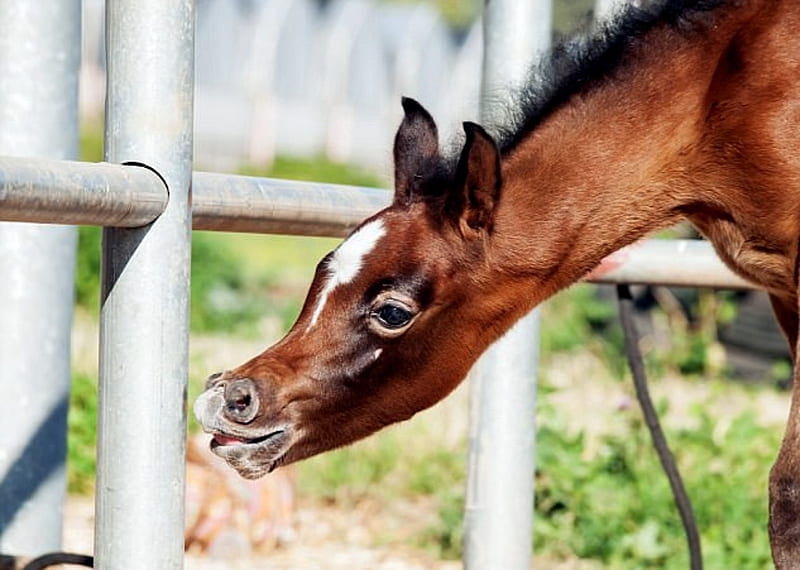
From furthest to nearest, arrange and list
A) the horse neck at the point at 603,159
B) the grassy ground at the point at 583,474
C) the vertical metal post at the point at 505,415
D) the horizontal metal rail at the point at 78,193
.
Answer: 1. the grassy ground at the point at 583,474
2. the vertical metal post at the point at 505,415
3. the horse neck at the point at 603,159
4. the horizontal metal rail at the point at 78,193

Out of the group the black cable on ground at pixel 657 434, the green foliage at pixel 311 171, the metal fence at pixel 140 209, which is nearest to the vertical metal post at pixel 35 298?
the metal fence at pixel 140 209

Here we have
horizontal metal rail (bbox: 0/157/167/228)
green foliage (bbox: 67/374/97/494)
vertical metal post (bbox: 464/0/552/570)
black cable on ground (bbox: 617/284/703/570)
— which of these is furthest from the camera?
green foliage (bbox: 67/374/97/494)

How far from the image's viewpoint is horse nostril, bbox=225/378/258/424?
8.85 ft

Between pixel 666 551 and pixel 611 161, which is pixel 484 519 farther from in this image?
pixel 666 551

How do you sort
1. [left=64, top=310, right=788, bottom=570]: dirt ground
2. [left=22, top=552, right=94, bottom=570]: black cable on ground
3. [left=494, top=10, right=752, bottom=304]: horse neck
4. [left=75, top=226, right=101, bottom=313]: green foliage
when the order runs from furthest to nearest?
1. [left=75, top=226, right=101, bottom=313]: green foliage
2. [left=64, top=310, right=788, bottom=570]: dirt ground
3. [left=494, top=10, right=752, bottom=304]: horse neck
4. [left=22, top=552, right=94, bottom=570]: black cable on ground

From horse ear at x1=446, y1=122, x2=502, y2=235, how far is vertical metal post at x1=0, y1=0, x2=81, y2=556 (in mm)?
852

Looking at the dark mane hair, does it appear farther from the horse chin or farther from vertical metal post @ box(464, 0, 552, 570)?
the horse chin

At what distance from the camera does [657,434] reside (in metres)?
3.58

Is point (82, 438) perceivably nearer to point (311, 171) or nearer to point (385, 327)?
point (385, 327)

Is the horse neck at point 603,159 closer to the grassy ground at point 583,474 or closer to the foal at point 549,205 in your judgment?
the foal at point 549,205

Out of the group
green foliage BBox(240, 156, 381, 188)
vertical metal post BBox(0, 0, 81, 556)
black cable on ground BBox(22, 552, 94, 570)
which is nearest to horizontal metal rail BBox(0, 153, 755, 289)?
vertical metal post BBox(0, 0, 81, 556)

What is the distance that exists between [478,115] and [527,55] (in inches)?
7.5

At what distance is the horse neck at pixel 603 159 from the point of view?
2.99 m

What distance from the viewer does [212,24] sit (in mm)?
25578
